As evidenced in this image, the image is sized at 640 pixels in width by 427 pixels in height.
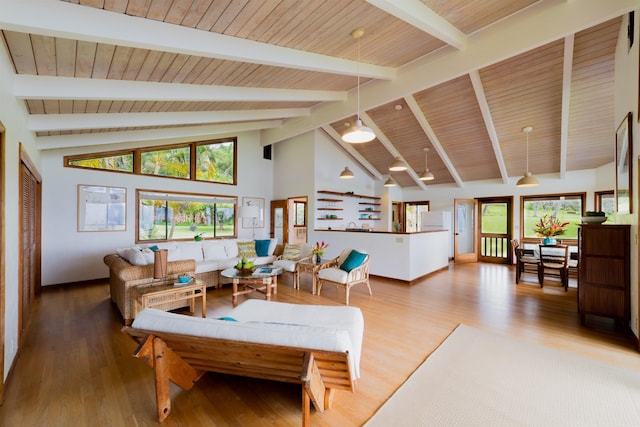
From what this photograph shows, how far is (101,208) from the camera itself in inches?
216

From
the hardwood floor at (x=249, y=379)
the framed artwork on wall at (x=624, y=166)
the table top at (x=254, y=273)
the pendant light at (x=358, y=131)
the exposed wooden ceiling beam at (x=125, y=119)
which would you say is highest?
the exposed wooden ceiling beam at (x=125, y=119)

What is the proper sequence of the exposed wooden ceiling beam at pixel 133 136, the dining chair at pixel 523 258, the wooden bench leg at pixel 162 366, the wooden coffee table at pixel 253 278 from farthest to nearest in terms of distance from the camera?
the dining chair at pixel 523 258 → the exposed wooden ceiling beam at pixel 133 136 → the wooden coffee table at pixel 253 278 → the wooden bench leg at pixel 162 366

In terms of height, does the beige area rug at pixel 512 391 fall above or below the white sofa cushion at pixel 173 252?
below

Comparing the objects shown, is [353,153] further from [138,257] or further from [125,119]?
[138,257]

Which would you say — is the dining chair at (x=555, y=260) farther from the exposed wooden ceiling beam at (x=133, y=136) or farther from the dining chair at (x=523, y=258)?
the exposed wooden ceiling beam at (x=133, y=136)

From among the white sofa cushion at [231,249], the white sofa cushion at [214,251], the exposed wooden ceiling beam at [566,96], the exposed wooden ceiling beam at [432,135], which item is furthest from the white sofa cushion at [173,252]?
the exposed wooden ceiling beam at [566,96]

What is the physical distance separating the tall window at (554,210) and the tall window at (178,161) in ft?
27.6

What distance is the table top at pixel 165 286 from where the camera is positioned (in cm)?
329

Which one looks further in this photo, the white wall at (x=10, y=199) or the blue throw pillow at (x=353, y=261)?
the blue throw pillow at (x=353, y=261)

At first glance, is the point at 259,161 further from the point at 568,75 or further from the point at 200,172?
the point at 568,75

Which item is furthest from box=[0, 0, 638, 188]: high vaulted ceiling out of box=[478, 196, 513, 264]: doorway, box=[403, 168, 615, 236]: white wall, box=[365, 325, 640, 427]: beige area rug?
box=[365, 325, 640, 427]: beige area rug

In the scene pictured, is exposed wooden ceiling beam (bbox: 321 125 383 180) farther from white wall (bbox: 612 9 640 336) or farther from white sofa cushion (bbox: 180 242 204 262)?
white wall (bbox: 612 9 640 336)

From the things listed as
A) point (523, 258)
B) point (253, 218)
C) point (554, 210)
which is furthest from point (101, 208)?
point (554, 210)

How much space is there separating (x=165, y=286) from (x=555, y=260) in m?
6.62
